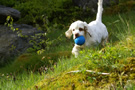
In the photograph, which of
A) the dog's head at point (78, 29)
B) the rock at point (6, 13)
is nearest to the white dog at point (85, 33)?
the dog's head at point (78, 29)

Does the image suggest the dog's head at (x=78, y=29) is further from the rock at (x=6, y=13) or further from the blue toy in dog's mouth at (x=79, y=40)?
the rock at (x=6, y=13)

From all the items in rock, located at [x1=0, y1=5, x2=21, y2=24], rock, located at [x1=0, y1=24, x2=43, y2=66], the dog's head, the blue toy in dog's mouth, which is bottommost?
rock, located at [x1=0, y1=24, x2=43, y2=66]

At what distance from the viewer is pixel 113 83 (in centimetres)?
278

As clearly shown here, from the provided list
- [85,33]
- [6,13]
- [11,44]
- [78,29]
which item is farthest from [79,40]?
[6,13]

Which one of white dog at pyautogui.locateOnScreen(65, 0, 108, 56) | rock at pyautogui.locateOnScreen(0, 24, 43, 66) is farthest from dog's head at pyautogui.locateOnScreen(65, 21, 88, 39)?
rock at pyautogui.locateOnScreen(0, 24, 43, 66)

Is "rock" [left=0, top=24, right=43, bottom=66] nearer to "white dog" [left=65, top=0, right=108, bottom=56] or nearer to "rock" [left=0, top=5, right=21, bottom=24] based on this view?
"rock" [left=0, top=5, right=21, bottom=24]

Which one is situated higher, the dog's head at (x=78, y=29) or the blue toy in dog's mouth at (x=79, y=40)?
the dog's head at (x=78, y=29)

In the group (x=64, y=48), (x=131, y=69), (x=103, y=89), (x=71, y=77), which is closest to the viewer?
(x=103, y=89)

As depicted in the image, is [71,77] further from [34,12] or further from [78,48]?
[34,12]

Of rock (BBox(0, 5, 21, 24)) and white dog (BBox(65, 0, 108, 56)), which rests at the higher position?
rock (BBox(0, 5, 21, 24))

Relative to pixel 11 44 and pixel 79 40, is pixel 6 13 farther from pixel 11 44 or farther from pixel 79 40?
pixel 79 40

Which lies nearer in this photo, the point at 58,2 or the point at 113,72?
the point at 113,72

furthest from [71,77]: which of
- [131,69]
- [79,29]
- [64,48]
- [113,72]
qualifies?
[64,48]

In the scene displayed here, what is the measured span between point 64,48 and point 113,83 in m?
4.09
